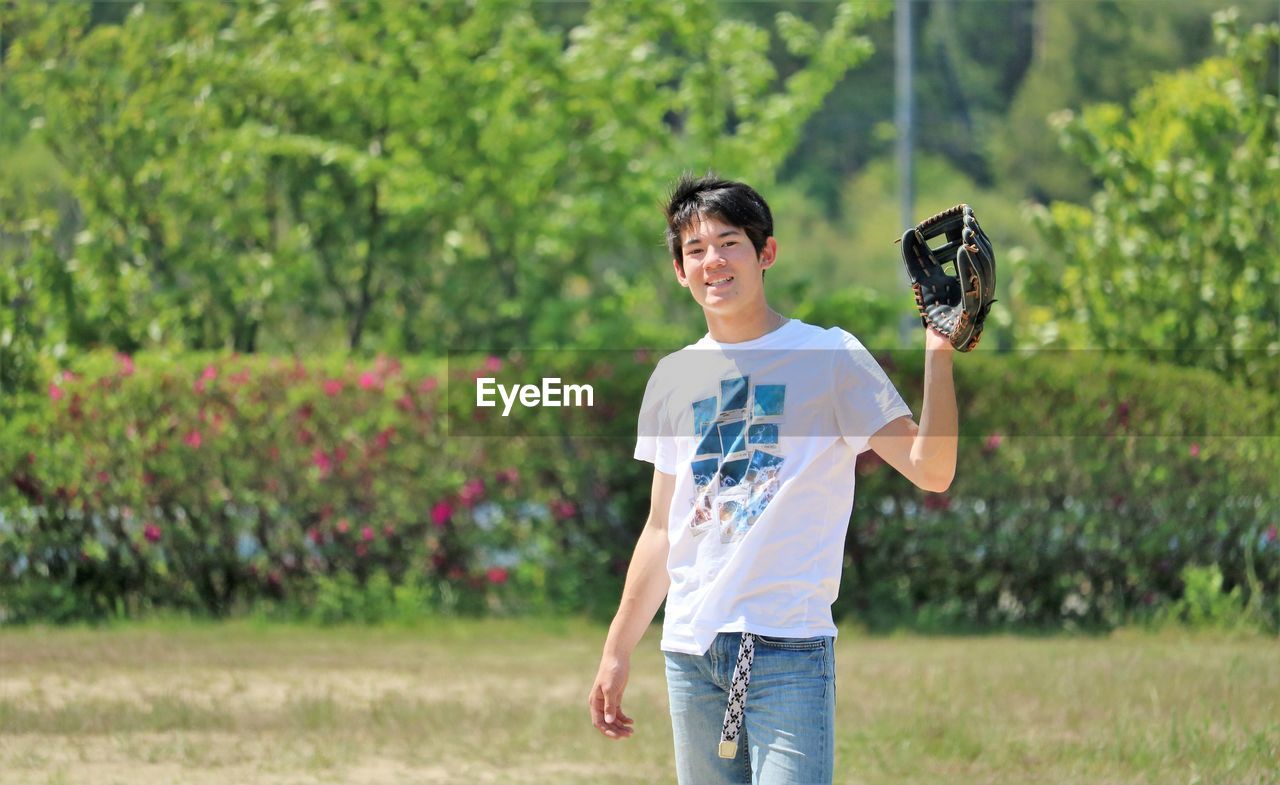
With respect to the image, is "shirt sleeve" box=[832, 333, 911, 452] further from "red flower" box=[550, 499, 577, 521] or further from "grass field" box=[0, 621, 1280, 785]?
"red flower" box=[550, 499, 577, 521]

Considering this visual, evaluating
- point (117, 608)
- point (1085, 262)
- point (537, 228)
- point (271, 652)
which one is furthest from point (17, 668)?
point (1085, 262)

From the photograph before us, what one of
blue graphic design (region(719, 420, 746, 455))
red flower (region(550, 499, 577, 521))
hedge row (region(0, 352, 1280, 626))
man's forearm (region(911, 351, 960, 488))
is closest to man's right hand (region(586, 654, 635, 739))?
blue graphic design (region(719, 420, 746, 455))

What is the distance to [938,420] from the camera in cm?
350

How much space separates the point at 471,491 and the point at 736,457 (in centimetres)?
842

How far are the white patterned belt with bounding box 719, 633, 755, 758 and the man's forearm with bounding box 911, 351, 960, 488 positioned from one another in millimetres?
519

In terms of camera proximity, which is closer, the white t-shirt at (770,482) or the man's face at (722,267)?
the white t-shirt at (770,482)

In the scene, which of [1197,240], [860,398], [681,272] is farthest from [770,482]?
[1197,240]

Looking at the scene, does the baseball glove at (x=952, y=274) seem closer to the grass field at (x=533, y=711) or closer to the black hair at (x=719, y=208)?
the black hair at (x=719, y=208)

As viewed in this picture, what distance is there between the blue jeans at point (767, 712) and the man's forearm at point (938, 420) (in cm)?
45

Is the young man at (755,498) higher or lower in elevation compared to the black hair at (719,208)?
lower

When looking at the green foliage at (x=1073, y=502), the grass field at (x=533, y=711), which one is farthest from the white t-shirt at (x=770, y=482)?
the green foliage at (x=1073, y=502)

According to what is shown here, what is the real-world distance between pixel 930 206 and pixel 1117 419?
165ft

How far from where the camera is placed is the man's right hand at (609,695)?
3.84 m

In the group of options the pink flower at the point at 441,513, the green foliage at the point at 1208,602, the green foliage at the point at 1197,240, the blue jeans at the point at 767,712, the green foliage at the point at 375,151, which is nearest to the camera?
the blue jeans at the point at 767,712
